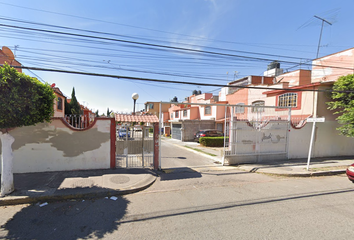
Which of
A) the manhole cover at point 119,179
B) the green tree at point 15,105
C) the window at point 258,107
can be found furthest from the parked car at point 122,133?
the window at point 258,107

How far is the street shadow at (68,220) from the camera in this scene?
3.07 meters

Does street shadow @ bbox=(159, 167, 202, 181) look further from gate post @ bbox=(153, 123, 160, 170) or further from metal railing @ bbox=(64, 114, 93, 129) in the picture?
metal railing @ bbox=(64, 114, 93, 129)

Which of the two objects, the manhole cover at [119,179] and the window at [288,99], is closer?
the manhole cover at [119,179]

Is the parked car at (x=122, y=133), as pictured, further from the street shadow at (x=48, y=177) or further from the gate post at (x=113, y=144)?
the street shadow at (x=48, y=177)

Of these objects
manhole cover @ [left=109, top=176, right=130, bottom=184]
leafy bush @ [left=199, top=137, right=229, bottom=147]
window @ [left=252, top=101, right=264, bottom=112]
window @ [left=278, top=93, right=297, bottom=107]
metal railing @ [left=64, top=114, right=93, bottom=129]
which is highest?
window @ [left=278, top=93, right=297, bottom=107]

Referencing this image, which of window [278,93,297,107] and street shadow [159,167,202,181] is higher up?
window [278,93,297,107]

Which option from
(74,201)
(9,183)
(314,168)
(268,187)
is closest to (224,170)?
(268,187)

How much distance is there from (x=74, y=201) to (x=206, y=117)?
908 inches

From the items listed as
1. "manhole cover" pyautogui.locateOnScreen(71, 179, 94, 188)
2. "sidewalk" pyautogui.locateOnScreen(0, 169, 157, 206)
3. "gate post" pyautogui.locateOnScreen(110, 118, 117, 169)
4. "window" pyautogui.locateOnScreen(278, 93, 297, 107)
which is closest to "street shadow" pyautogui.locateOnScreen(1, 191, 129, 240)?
"sidewalk" pyautogui.locateOnScreen(0, 169, 157, 206)

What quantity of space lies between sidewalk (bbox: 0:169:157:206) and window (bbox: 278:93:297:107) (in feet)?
37.9

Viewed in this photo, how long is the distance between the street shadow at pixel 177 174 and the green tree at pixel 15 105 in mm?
4477

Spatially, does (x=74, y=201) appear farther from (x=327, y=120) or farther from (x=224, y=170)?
(x=327, y=120)

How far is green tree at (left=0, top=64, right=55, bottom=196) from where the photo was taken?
3951 millimetres

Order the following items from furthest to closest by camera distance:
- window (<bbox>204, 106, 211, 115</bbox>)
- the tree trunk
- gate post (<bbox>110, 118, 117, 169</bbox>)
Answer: window (<bbox>204, 106, 211, 115</bbox>), gate post (<bbox>110, 118, 117, 169</bbox>), the tree trunk
